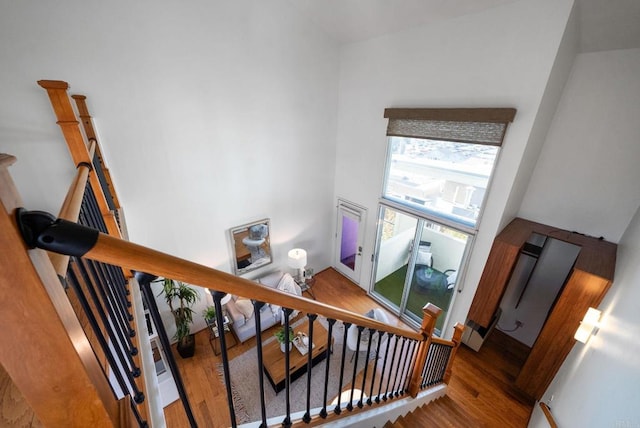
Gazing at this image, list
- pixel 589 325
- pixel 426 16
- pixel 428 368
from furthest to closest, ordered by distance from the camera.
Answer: pixel 426 16 → pixel 428 368 → pixel 589 325

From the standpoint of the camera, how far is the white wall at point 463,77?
91.5 inches

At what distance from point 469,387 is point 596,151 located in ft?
10.6

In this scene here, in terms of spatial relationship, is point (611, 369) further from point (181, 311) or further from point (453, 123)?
point (181, 311)

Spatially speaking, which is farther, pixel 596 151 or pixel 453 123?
pixel 453 123

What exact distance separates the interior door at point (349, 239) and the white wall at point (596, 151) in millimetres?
2684

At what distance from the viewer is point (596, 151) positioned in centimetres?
268

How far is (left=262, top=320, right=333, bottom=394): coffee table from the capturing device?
3268 millimetres

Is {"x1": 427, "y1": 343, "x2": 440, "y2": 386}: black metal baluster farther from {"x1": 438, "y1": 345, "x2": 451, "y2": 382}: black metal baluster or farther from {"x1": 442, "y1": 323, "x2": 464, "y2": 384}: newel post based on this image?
{"x1": 442, "y1": 323, "x2": 464, "y2": 384}: newel post

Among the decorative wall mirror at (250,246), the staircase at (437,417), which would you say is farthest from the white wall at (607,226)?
the decorative wall mirror at (250,246)

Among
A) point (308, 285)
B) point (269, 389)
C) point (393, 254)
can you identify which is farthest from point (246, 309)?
point (393, 254)

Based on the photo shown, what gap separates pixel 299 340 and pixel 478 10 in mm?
4679

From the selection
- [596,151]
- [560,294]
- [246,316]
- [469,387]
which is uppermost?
[596,151]

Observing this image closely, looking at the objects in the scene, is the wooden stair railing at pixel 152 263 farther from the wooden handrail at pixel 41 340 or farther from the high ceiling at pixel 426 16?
the high ceiling at pixel 426 16

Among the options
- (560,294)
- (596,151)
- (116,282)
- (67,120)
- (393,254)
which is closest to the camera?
(116,282)
